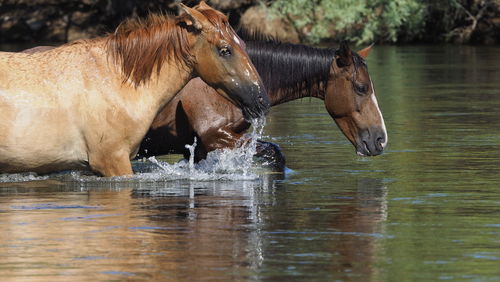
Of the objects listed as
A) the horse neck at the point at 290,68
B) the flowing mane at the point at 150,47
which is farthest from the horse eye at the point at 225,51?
the horse neck at the point at 290,68

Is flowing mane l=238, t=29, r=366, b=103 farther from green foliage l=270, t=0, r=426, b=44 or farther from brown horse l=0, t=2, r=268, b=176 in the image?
green foliage l=270, t=0, r=426, b=44

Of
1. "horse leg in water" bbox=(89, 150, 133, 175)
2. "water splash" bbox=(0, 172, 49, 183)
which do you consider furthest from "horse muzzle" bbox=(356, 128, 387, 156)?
"water splash" bbox=(0, 172, 49, 183)

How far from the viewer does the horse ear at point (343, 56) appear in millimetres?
12219

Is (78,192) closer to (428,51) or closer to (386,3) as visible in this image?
(428,51)

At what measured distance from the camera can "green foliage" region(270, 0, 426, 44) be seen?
39.2 m

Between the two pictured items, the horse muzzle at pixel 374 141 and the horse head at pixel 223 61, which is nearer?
the horse head at pixel 223 61

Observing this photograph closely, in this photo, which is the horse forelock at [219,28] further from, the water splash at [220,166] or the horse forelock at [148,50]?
the water splash at [220,166]

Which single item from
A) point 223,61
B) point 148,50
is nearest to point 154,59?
point 148,50

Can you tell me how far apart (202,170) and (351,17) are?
27263 millimetres

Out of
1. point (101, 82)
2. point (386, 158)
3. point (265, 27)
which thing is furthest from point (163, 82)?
point (265, 27)

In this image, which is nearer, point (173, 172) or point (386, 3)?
point (173, 172)

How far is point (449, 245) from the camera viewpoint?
27.5 feet

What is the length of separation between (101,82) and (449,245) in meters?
3.81

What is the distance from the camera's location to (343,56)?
40.4ft
